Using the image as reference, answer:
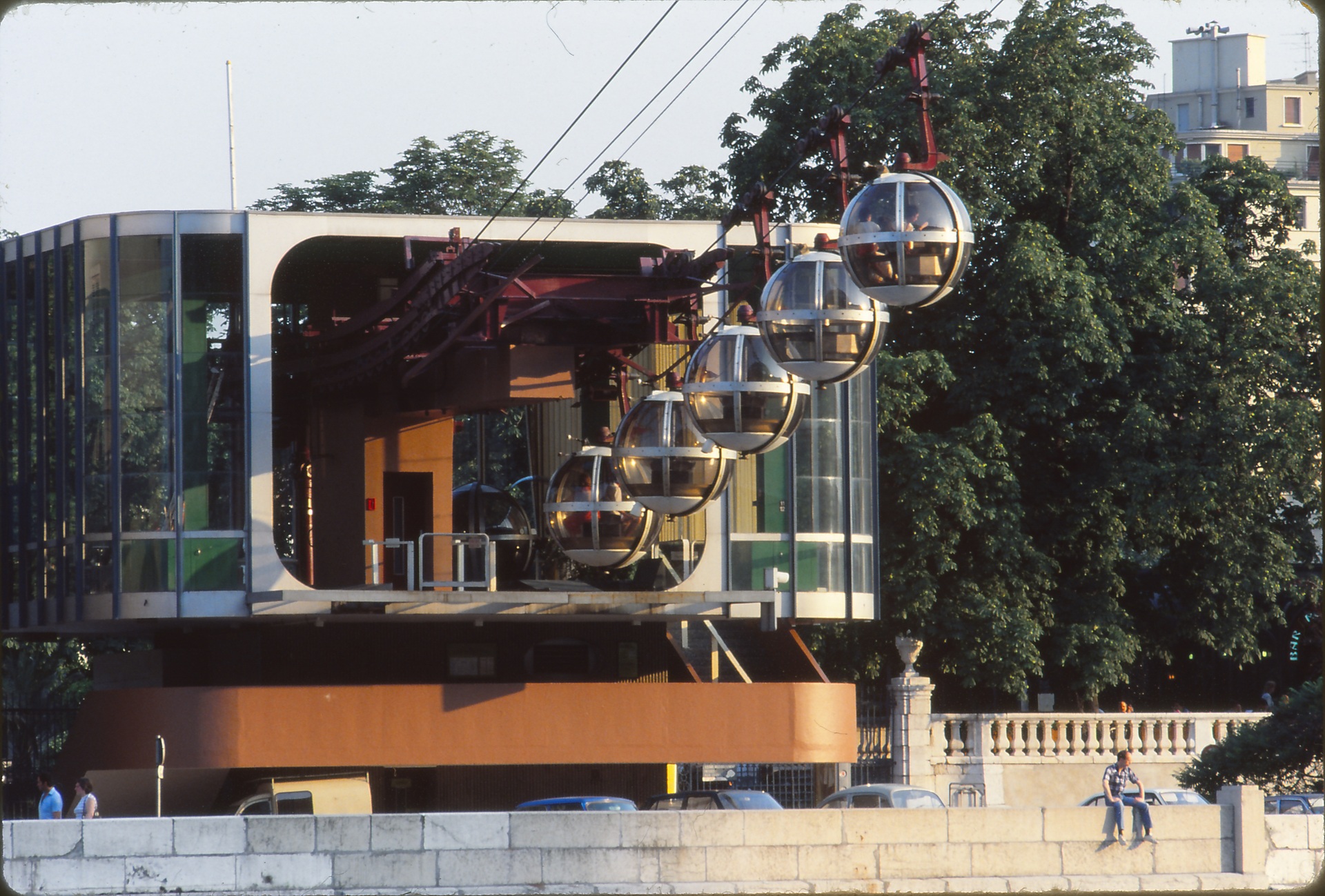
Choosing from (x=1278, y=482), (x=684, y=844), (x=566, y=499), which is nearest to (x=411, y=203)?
(x=1278, y=482)

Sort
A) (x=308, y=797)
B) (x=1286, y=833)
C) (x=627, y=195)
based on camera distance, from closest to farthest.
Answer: (x=1286, y=833) → (x=308, y=797) → (x=627, y=195)

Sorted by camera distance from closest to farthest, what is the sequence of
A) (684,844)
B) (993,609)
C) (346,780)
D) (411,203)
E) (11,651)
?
1. (684,844)
2. (346,780)
3. (993,609)
4. (11,651)
5. (411,203)

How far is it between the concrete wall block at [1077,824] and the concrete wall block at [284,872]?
8.34m

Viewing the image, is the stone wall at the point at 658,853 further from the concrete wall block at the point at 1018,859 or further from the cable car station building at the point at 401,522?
the cable car station building at the point at 401,522

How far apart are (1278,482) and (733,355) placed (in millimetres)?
20148

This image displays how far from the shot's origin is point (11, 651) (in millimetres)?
44500

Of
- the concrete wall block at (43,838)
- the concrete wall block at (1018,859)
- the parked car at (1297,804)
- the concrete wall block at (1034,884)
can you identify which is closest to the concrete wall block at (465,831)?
the concrete wall block at (43,838)

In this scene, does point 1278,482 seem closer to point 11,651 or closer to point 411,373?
point 411,373

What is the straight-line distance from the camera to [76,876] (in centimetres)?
2016

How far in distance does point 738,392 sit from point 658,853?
5353mm

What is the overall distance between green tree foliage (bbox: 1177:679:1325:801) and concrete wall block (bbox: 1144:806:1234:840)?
169 inches

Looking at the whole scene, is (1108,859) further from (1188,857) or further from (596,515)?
(596,515)

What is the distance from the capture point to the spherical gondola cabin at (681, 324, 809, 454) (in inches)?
781

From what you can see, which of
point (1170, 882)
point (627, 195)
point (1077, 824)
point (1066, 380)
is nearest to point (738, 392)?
point (1077, 824)
